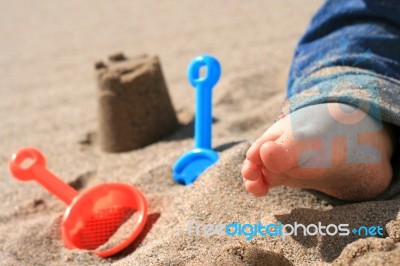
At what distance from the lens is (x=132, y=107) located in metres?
1.59

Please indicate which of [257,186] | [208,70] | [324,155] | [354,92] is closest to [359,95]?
[354,92]

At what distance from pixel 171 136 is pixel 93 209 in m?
0.46

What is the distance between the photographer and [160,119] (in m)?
1.62

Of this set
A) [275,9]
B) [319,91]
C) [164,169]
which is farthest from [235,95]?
[275,9]

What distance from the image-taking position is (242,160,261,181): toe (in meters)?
0.93

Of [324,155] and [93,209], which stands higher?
[324,155]

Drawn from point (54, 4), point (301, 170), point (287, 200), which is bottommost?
point (54, 4)

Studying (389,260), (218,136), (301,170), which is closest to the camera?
(389,260)

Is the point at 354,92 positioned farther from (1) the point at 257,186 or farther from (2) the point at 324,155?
(1) the point at 257,186

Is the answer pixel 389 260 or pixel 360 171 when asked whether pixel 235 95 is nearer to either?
pixel 360 171

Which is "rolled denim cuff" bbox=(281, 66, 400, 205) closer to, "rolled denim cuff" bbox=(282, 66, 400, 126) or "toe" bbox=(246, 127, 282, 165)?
"rolled denim cuff" bbox=(282, 66, 400, 126)

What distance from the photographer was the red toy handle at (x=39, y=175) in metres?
1.26

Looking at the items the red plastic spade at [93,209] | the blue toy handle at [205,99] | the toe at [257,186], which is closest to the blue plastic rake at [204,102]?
the blue toy handle at [205,99]

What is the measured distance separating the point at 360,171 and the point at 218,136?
614mm
